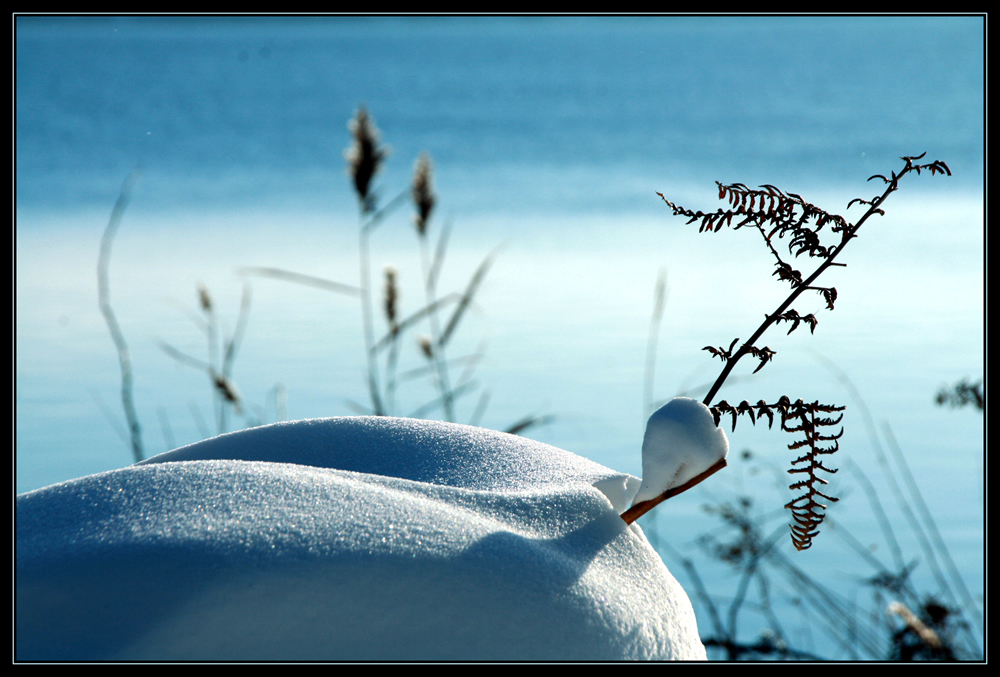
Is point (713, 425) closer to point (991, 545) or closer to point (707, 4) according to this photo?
point (991, 545)

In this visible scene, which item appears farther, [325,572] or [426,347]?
[426,347]

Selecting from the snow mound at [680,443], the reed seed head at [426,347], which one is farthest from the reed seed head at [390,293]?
the snow mound at [680,443]

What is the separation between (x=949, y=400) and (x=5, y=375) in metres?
1.40

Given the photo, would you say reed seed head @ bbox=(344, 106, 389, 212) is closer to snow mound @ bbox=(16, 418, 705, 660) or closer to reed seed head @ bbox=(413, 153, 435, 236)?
reed seed head @ bbox=(413, 153, 435, 236)

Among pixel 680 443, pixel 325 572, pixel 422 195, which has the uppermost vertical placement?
pixel 422 195

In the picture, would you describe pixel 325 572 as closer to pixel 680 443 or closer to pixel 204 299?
pixel 680 443

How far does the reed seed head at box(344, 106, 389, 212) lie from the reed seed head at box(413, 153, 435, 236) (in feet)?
0.22

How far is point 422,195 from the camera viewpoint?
4.31 ft

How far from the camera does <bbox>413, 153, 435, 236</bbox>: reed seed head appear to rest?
4.30ft

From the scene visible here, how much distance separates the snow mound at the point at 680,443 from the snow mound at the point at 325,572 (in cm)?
7

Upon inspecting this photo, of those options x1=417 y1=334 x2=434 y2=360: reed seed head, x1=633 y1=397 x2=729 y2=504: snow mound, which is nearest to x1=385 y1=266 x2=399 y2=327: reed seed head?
x1=417 y1=334 x2=434 y2=360: reed seed head

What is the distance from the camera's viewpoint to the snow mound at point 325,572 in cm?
58

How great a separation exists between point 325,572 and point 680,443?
0.38 m

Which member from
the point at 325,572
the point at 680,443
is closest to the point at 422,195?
the point at 680,443
